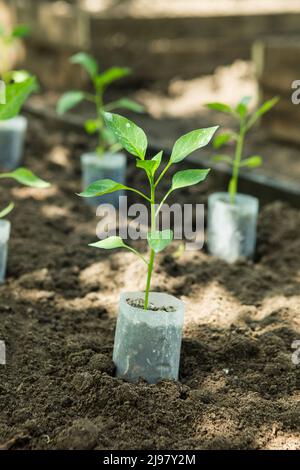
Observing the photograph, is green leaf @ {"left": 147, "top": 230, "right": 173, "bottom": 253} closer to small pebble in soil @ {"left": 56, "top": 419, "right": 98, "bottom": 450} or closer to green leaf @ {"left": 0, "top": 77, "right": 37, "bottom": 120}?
small pebble in soil @ {"left": 56, "top": 419, "right": 98, "bottom": 450}

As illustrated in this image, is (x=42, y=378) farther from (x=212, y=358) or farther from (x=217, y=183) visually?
(x=217, y=183)

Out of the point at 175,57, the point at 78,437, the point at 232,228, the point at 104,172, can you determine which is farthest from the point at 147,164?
the point at 175,57

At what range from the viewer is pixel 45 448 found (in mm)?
1849

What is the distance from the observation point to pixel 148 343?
6.98 ft

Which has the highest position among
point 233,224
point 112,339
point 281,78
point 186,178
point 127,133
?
point 127,133

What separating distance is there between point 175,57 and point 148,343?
373 centimetres

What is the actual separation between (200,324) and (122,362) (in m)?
0.43

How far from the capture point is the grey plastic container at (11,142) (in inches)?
159

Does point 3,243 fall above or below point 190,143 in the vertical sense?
below

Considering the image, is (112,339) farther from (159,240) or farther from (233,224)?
(233,224)

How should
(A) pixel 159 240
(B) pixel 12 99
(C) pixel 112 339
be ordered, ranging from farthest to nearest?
(B) pixel 12 99, (C) pixel 112 339, (A) pixel 159 240

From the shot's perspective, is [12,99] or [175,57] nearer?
[12,99]

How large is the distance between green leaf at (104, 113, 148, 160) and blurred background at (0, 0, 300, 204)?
2133 millimetres

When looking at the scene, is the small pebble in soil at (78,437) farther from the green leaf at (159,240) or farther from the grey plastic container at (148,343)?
the green leaf at (159,240)
